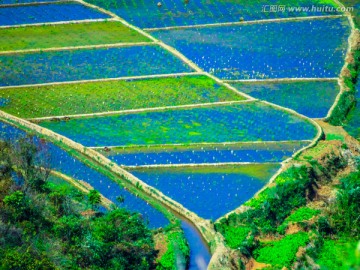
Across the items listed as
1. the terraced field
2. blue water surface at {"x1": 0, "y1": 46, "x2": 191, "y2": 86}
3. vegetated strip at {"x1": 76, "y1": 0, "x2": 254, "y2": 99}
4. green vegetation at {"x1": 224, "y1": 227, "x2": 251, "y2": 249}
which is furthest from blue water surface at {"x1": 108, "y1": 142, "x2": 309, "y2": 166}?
blue water surface at {"x1": 0, "y1": 46, "x2": 191, "y2": 86}

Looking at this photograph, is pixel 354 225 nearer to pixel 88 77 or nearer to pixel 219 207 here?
pixel 219 207

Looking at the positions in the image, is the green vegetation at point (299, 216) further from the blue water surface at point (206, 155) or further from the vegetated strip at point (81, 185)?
the vegetated strip at point (81, 185)

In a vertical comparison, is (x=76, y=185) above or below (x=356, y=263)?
below

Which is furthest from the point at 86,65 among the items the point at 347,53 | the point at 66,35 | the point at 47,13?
the point at 347,53

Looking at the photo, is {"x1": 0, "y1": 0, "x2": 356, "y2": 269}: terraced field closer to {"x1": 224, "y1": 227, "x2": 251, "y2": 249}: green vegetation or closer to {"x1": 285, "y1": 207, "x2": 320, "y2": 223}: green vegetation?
{"x1": 224, "y1": 227, "x2": 251, "y2": 249}: green vegetation

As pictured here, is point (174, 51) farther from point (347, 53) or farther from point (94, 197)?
point (94, 197)

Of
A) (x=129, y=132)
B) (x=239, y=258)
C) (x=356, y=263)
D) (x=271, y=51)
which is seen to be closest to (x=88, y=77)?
(x=129, y=132)
